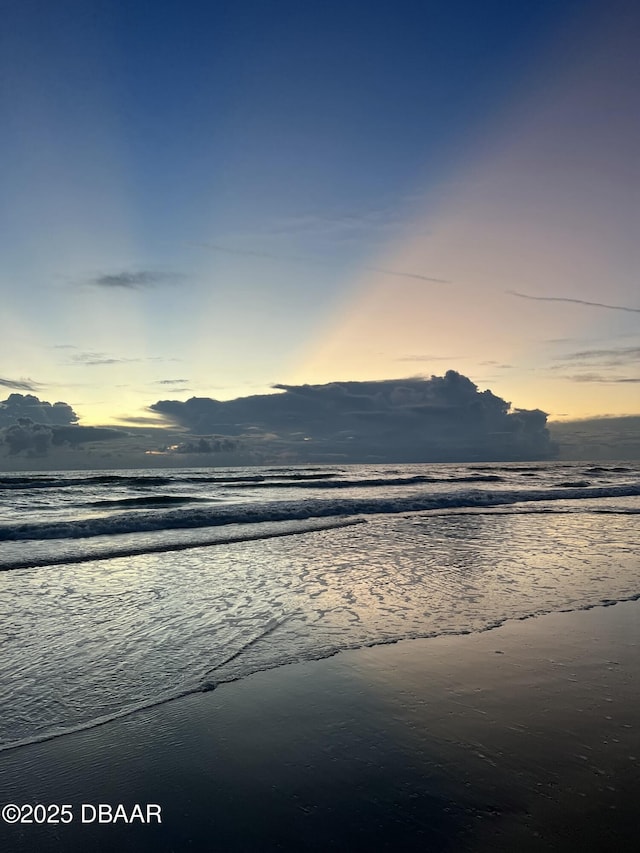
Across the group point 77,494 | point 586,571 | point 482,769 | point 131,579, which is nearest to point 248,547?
point 131,579

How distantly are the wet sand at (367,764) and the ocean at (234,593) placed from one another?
0.67 m

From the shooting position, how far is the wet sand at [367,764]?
3.24 meters

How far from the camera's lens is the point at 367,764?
3979 mm

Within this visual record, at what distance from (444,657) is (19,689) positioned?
4.51m

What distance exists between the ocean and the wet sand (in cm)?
67

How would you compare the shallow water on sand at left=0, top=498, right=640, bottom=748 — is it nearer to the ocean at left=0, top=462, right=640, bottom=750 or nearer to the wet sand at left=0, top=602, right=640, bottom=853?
the ocean at left=0, top=462, right=640, bottom=750

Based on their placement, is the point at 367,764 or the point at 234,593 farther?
the point at 234,593

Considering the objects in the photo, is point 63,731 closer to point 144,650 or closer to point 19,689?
point 19,689

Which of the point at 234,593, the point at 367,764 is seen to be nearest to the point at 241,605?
the point at 234,593

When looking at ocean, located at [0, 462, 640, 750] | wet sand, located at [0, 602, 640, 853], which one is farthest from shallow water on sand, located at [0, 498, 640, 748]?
wet sand, located at [0, 602, 640, 853]

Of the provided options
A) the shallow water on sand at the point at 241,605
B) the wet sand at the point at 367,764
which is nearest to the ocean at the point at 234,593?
the shallow water on sand at the point at 241,605

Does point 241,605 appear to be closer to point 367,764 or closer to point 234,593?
point 234,593

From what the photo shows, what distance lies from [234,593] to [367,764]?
580 centimetres

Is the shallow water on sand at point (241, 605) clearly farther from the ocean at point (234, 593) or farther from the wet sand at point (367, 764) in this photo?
the wet sand at point (367, 764)
